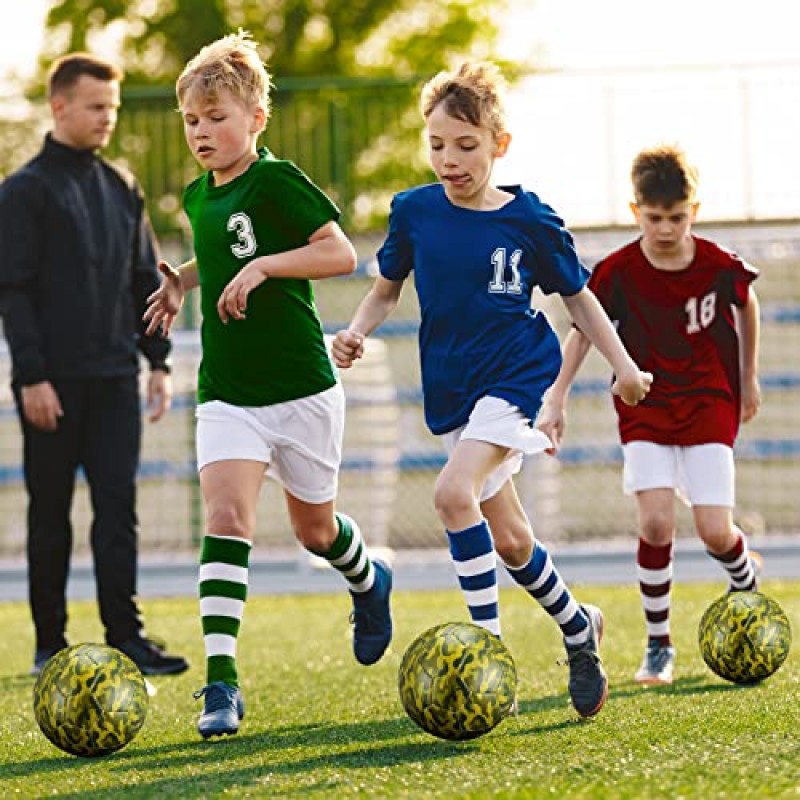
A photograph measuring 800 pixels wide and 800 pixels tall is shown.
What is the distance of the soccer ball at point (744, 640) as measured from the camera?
5910mm

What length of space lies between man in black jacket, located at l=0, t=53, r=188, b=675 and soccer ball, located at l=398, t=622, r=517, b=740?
254cm

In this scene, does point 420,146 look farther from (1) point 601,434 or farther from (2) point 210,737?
(2) point 210,737

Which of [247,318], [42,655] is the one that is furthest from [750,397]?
[42,655]

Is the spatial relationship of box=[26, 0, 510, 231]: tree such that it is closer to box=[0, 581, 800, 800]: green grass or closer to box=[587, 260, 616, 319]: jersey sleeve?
box=[587, 260, 616, 319]: jersey sleeve

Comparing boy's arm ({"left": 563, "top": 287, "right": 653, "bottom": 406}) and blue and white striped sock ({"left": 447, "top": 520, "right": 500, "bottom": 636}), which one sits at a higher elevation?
boy's arm ({"left": 563, "top": 287, "right": 653, "bottom": 406})

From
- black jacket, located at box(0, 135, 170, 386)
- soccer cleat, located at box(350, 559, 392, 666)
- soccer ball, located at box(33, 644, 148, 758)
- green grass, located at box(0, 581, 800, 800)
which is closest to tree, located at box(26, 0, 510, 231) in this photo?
black jacket, located at box(0, 135, 170, 386)

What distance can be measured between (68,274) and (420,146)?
14.7 meters

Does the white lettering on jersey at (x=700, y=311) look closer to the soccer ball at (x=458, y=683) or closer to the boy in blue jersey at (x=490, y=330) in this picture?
the boy in blue jersey at (x=490, y=330)

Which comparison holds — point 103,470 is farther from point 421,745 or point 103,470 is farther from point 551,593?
point 421,745

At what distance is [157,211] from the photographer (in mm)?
17656

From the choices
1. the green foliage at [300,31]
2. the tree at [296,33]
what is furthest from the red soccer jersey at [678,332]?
the green foliage at [300,31]

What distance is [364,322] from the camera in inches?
223

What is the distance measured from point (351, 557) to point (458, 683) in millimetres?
1396

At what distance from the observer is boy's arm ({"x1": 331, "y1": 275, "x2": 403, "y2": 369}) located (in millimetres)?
5395
